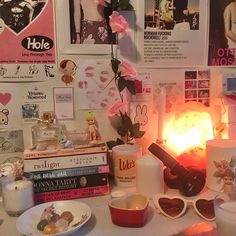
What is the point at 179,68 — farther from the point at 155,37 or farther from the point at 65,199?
the point at 65,199

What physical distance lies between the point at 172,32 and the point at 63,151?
22.0 inches

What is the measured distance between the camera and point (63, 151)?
97 centimetres

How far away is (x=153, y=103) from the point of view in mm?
1191

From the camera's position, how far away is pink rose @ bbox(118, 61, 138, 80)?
1.08 m

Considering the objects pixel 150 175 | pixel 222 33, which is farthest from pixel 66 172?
pixel 222 33

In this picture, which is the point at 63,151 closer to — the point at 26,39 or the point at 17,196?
the point at 17,196

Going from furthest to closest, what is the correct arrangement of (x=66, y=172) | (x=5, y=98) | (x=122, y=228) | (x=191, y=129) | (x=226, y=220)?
(x=191, y=129)
(x=5, y=98)
(x=66, y=172)
(x=122, y=228)
(x=226, y=220)

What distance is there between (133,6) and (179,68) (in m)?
0.27

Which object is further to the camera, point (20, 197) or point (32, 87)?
point (32, 87)

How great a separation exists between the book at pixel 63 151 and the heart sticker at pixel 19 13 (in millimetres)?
386

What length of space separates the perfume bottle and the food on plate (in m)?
0.20

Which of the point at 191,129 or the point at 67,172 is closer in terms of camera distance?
the point at 67,172

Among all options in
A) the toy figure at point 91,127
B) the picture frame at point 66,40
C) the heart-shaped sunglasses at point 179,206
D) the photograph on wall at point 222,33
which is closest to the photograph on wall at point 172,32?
the photograph on wall at point 222,33

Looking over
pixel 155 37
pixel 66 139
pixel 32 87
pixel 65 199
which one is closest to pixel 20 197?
pixel 65 199
